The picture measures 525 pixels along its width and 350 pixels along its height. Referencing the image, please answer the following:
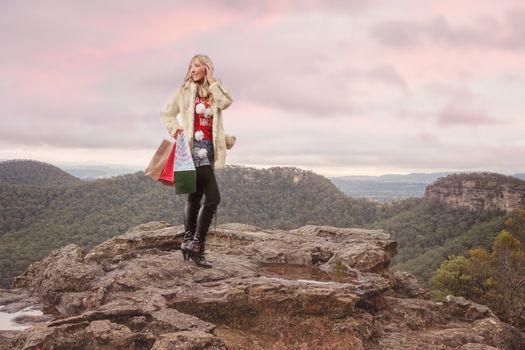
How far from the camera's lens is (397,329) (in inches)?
239

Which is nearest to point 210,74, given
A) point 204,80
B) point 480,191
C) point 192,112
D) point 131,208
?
point 204,80

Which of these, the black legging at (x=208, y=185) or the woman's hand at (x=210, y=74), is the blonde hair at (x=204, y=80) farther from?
the black legging at (x=208, y=185)

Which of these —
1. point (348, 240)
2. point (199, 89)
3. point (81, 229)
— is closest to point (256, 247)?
point (348, 240)

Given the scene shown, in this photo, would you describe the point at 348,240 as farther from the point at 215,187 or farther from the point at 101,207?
the point at 101,207

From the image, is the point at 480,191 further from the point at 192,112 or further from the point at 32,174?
the point at 32,174

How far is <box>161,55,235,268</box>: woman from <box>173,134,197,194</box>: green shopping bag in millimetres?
149

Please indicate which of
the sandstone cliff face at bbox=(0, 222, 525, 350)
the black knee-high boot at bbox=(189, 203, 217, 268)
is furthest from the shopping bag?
the sandstone cliff face at bbox=(0, 222, 525, 350)

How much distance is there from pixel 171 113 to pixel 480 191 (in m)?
116

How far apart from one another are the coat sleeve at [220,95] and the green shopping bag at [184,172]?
2.48 feet

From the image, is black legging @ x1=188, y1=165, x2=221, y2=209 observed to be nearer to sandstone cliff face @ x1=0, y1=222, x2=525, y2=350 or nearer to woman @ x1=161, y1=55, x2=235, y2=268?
woman @ x1=161, y1=55, x2=235, y2=268

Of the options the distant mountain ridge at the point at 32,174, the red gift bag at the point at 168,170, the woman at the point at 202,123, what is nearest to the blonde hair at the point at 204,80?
the woman at the point at 202,123

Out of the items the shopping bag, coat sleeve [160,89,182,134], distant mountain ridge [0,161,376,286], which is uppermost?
coat sleeve [160,89,182,134]

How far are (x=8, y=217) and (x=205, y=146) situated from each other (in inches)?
4048

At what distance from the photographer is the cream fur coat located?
240 inches
